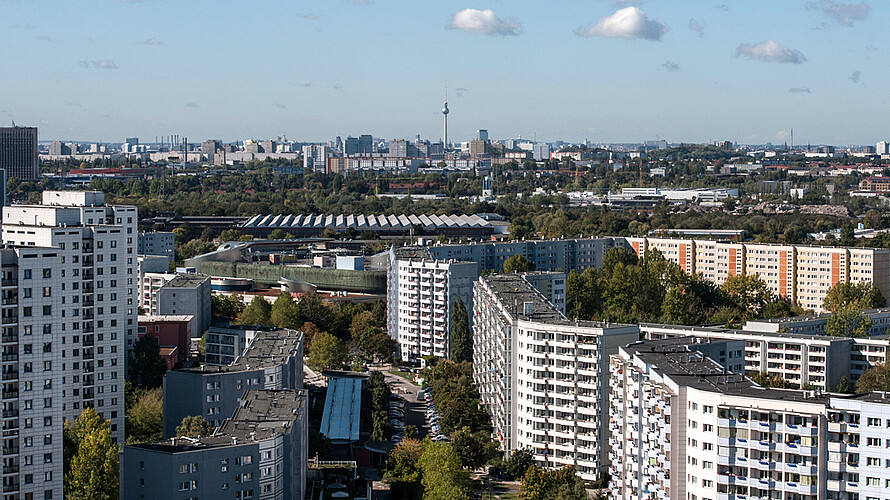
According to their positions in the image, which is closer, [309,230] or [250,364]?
[250,364]

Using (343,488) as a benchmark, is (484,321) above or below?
above

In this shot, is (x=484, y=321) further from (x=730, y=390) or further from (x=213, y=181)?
(x=213, y=181)

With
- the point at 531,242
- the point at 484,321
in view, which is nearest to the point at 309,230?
the point at 531,242

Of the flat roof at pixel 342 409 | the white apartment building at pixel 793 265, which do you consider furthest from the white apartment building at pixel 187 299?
the white apartment building at pixel 793 265

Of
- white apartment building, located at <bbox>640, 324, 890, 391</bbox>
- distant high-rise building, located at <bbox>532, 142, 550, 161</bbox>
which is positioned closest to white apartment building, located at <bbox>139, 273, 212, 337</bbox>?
white apartment building, located at <bbox>640, 324, 890, 391</bbox>

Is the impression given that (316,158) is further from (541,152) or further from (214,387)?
(214,387)

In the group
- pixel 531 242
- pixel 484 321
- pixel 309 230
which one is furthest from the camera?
pixel 309 230

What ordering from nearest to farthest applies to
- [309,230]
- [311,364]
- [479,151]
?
1. [311,364]
2. [309,230]
3. [479,151]

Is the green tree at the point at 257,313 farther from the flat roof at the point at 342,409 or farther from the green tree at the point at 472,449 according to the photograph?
the green tree at the point at 472,449
